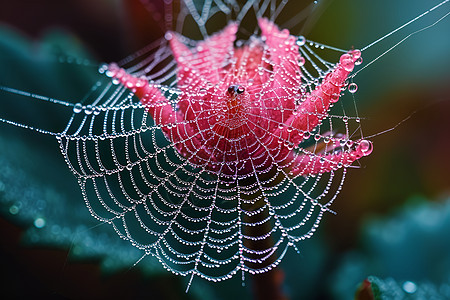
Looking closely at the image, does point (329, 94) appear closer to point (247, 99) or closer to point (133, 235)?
point (247, 99)

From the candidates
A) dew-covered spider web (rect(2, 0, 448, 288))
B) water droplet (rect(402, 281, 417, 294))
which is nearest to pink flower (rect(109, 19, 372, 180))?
dew-covered spider web (rect(2, 0, 448, 288))

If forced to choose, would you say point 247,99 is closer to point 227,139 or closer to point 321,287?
point 227,139

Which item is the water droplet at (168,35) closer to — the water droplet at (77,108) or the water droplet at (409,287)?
the water droplet at (77,108)

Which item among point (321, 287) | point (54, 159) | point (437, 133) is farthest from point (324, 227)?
point (54, 159)

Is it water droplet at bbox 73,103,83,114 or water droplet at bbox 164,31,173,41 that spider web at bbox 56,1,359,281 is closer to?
water droplet at bbox 73,103,83,114

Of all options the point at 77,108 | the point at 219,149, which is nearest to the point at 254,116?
the point at 219,149

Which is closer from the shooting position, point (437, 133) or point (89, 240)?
point (89, 240)

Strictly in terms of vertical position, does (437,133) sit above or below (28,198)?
above

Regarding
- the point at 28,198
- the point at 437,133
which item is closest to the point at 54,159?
the point at 28,198
